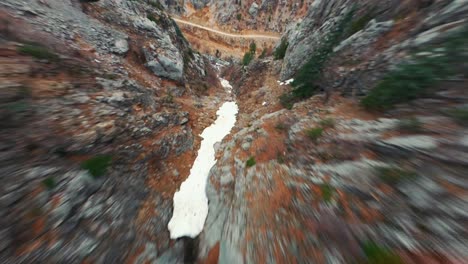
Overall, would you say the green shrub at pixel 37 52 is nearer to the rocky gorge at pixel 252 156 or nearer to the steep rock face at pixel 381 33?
the rocky gorge at pixel 252 156

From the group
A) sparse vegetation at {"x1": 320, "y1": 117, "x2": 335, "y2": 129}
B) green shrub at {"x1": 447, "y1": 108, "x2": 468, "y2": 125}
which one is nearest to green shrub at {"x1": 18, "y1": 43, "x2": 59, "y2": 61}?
sparse vegetation at {"x1": 320, "y1": 117, "x2": 335, "y2": 129}

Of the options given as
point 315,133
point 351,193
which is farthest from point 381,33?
point 351,193

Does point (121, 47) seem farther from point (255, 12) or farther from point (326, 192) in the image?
point (255, 12)

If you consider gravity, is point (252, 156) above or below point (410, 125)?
below

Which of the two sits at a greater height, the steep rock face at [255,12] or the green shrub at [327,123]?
the steep rock face at [255,12]

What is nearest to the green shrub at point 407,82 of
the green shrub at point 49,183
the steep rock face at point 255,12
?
the green shrub at point 49,183
